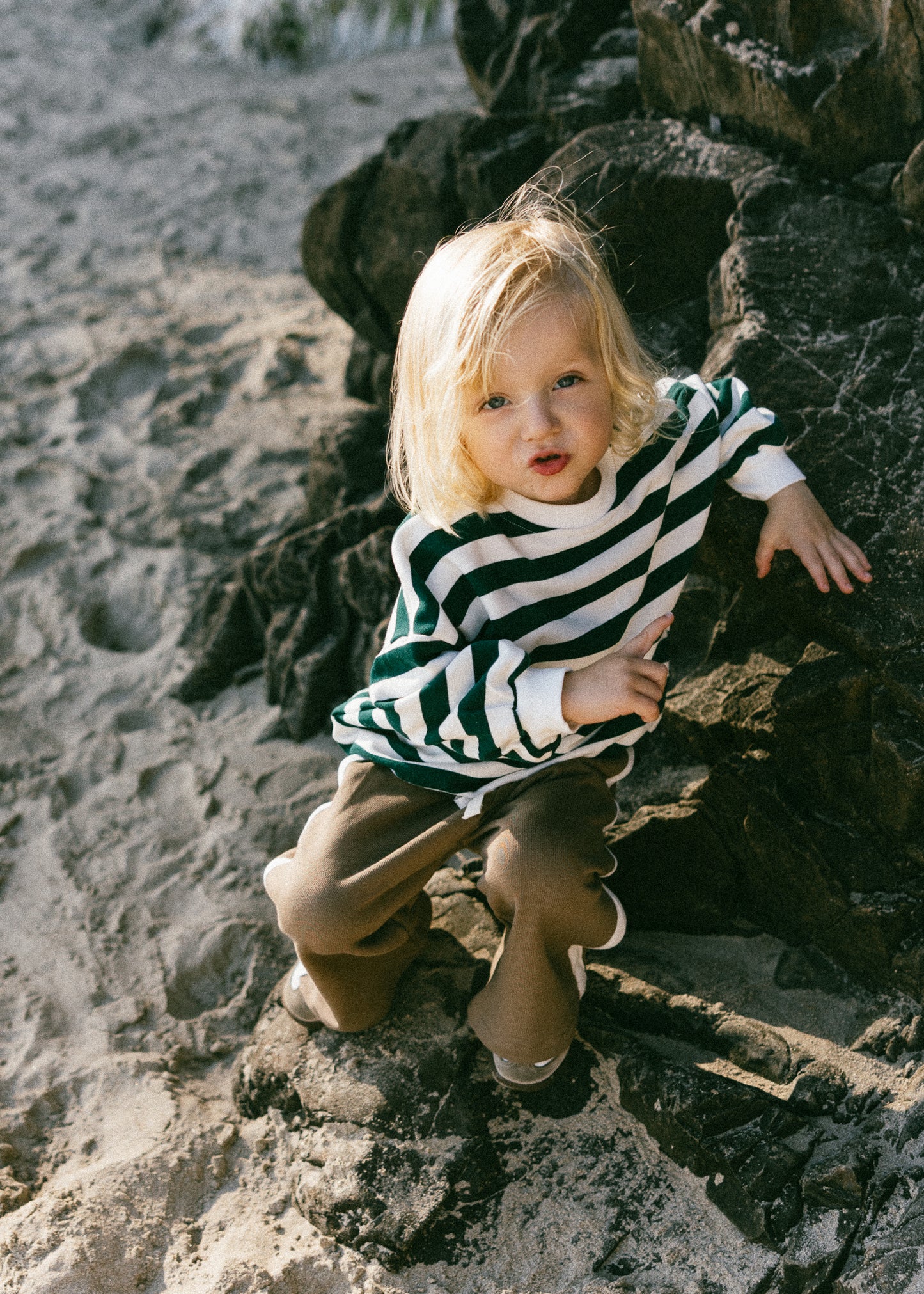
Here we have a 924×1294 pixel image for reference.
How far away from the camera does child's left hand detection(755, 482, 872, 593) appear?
188 centimetres

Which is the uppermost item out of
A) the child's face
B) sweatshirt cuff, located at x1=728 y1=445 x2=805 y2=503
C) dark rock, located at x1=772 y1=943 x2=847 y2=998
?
the child's face

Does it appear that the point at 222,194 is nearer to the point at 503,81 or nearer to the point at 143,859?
the point at 503,81

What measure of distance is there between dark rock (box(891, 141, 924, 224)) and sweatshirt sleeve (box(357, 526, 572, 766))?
1265 millimetres

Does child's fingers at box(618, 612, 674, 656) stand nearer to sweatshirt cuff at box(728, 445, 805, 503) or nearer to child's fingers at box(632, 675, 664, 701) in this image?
child's fingers at box(632, 675, 664, 701)

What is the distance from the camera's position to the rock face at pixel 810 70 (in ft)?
7.32

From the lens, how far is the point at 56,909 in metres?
2.45

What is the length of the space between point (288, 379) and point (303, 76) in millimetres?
3571

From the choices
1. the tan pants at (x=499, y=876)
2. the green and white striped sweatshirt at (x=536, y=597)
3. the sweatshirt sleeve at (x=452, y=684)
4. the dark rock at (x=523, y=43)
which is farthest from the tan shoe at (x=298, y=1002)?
the dark rock at (x=523, y=43)

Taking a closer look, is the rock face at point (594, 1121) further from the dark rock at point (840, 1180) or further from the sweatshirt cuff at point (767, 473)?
the sweatshirt cuff at point (767, 473)

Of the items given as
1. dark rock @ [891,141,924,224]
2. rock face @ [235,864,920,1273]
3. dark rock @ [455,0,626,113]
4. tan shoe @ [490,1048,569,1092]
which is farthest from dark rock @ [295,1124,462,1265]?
dark rock @ [455,0,626,113]

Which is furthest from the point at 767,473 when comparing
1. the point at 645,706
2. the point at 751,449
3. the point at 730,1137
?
the point at 730,1137

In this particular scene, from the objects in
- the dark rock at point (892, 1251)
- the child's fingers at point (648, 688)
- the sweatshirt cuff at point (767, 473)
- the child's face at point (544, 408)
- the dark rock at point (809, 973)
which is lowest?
the dark rock at point (892, 1251)

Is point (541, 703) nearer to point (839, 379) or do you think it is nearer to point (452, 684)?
point (452, 684)

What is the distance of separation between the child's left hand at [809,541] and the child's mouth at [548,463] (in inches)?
18.5
